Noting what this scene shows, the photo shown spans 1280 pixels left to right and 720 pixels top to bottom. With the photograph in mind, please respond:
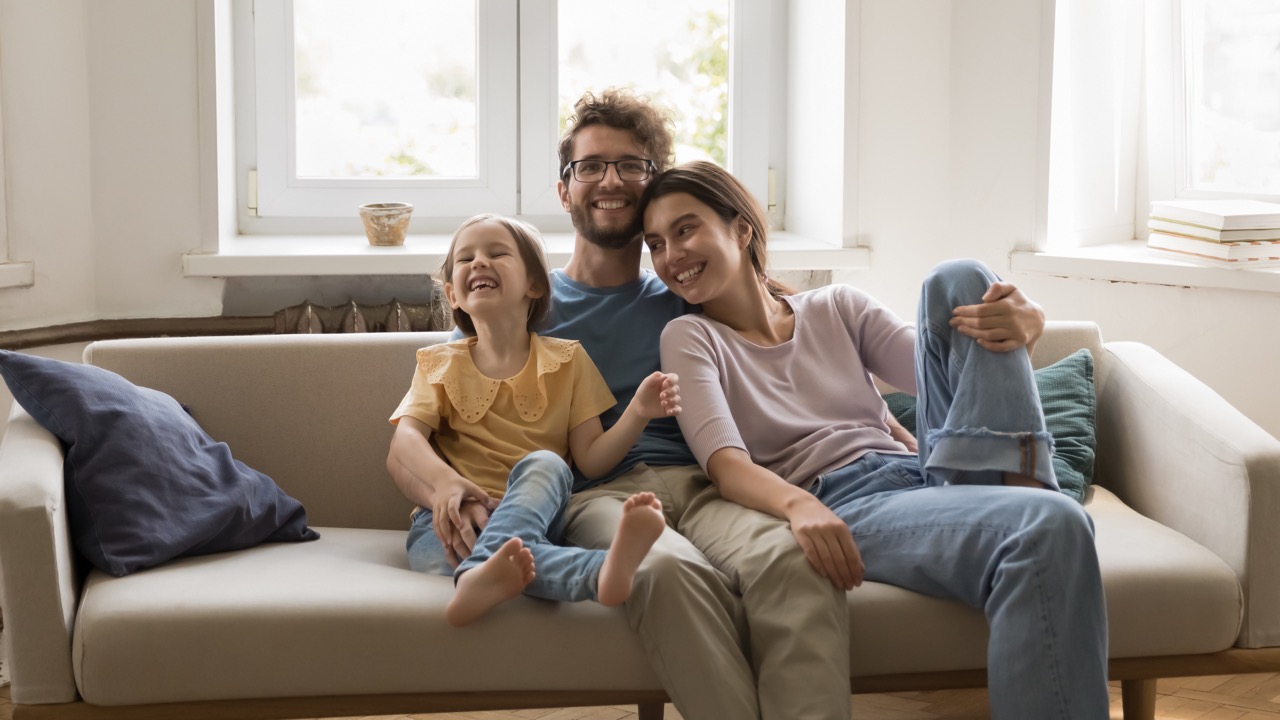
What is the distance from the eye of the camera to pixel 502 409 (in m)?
2.10

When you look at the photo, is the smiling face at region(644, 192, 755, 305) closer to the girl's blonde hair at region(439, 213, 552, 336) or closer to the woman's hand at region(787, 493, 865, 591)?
the girl's blonde hair at region(439, 213, 552, 336)

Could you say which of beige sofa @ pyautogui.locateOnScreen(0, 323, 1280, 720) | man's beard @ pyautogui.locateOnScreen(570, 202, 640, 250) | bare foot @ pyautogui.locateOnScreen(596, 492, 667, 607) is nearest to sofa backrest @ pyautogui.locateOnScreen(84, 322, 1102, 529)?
beige sofa @ pyautogui.locateOnScreen(0, 323, 1280, 720)

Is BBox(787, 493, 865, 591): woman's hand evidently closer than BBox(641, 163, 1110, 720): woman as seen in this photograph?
No

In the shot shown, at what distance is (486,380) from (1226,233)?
169 centimetres

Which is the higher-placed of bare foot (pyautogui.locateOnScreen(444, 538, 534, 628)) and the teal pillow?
the teal pillow

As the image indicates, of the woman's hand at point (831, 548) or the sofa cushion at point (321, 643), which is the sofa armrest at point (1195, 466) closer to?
the woman's hand at point (831, 548)

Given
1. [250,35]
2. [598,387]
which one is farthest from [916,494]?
[250,35]

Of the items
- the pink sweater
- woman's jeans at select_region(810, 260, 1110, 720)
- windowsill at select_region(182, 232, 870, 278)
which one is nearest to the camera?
woman's jeans at select_region(810, 260, 1110, 720)

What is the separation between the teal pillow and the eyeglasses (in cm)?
70

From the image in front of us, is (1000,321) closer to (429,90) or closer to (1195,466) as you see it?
(1195,466)

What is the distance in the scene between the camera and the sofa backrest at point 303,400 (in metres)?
2.23

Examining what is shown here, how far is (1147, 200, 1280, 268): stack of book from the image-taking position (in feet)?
8.83

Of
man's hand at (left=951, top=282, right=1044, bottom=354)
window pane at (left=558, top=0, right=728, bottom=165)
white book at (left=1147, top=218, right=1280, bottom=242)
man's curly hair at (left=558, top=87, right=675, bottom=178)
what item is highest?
window pane at (left=558, top=0, right=728, bottom=165)

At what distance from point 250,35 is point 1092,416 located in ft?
7.28
